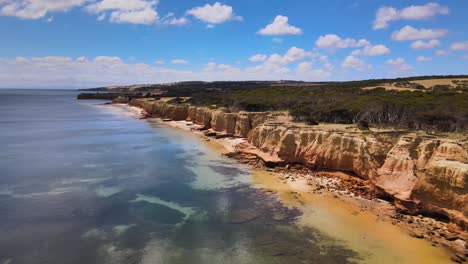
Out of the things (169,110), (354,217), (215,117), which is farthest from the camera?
(169,110)

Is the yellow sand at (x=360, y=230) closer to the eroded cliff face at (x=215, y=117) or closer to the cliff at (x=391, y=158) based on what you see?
the cliff at (x=391, y=158)

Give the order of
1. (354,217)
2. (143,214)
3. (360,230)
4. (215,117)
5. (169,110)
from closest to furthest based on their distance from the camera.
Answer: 1. (360,230)
2. (354,217)
3. (143,214)
4. (215,117)
5. (169,110)

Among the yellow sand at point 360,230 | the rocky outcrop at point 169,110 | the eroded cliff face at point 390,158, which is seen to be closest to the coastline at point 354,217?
the yellow sand at point 360,230

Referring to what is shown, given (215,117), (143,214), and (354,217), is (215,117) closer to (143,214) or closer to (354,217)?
(143,214)

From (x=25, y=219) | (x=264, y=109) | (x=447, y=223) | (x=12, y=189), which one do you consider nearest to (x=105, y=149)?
(x=12, y=189)

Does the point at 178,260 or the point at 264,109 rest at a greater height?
the point at 264,109

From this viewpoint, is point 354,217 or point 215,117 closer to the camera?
point 354,217

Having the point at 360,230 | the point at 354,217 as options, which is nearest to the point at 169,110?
the point at 354,217

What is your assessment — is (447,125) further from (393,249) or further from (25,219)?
(25,219)
